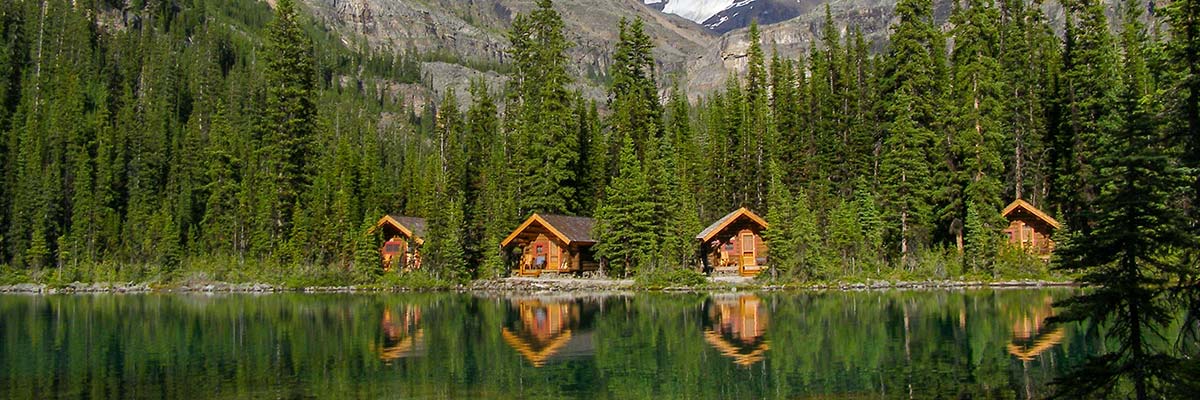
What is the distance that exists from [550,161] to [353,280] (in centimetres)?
1703

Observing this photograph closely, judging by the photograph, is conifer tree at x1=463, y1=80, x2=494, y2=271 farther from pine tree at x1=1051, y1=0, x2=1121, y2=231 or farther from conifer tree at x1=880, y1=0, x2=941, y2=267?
pine tree at x1=1051, y1=0, x2=1121, y2=231

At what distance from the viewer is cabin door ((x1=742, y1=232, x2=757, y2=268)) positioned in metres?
63.0

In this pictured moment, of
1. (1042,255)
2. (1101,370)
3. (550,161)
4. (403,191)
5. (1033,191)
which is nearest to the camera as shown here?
(1101,370)

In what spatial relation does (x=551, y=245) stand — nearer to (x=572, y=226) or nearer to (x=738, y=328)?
(x=572, y=226)

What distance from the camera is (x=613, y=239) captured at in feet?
187

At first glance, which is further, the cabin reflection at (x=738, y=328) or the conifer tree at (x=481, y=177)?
the conifer tree at (x=481, y=177)

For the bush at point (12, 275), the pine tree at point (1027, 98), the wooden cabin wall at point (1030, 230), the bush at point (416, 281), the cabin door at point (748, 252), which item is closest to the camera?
the wooden cabin wall at point (1030, 230)

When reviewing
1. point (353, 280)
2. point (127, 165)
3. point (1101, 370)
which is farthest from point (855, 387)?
point (127, 165)

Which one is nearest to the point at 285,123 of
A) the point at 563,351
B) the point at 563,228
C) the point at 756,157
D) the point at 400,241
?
the point at 400,241

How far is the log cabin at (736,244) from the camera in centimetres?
6219

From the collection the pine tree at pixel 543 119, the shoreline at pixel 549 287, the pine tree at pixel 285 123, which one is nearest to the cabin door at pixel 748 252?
the shoreline at pixel 549 287

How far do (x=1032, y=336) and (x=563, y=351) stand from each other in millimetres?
13471

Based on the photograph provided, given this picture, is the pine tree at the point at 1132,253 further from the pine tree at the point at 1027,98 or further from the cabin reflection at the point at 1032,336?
the pine tree at the point at 1027,98

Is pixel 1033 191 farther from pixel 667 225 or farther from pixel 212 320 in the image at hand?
pixel 212 320
